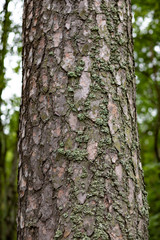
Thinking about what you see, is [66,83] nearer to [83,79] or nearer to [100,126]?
[83,79]

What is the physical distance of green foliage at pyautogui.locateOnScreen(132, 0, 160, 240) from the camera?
4.81 metres

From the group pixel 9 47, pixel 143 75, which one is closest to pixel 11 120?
pixel 9 47

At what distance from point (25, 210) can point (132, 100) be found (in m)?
0.74

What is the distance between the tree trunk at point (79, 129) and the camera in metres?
1.16

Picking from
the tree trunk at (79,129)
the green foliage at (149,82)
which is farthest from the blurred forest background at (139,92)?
the tree trunk at (79,129)

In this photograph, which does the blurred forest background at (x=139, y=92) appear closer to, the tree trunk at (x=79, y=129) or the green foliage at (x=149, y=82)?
the green foliage at (x=149, y=82)

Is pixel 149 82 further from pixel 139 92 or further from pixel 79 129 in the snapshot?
pixel 79 129

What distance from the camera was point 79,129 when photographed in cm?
123

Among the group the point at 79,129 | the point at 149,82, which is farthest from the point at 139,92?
the point at 79,129

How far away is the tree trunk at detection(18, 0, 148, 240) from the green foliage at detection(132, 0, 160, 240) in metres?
3.50

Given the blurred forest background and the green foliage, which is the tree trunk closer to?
the blurred forest background

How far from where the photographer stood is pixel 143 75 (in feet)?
19.6

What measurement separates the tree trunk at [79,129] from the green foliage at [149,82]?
3.50 meters

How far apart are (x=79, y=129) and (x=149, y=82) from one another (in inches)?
207
